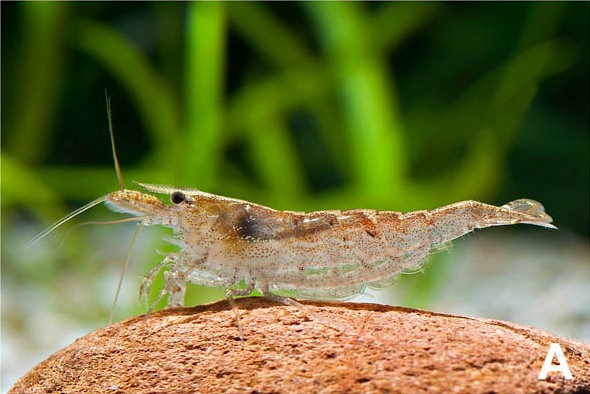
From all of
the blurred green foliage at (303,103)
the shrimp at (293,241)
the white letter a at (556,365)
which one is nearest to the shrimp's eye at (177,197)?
the shrimp at (293,241)

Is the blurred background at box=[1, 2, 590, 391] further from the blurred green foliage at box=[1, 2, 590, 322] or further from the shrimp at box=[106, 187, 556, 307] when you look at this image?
the shrimp at box=[106, 187, 556, 307]

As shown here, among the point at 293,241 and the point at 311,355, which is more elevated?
the point at 293,241

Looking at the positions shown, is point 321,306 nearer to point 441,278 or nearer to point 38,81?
point 441,278

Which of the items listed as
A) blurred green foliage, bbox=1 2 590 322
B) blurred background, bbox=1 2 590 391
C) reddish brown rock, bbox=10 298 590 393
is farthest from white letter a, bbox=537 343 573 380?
blurred green foliage, bbox=1 2 590 322

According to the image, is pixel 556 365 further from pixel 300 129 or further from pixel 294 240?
pixel 300 129

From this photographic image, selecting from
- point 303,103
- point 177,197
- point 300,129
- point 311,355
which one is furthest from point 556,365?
point 300,129
